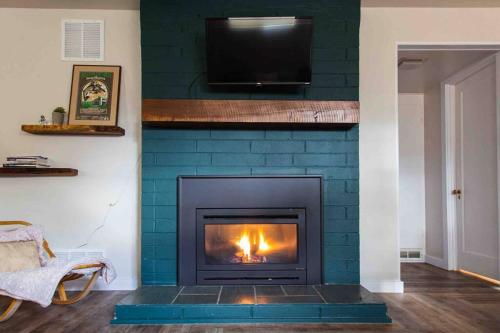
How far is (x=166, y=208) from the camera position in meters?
2.98

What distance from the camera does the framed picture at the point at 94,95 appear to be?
3.15m

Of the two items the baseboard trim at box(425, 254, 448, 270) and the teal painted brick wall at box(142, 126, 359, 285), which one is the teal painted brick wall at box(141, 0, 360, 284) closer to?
the teal painted brick wall at box(142, 126, 359, 285)

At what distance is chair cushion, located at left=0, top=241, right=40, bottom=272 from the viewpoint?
2617 mm

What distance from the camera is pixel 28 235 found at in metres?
2.82

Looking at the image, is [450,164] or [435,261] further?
[435,261]

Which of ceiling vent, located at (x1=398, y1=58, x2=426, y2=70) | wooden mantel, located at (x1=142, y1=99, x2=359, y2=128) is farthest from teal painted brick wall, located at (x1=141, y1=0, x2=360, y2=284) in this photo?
ceiling vent, located at (x1=398, y1=58, x2=426, y2=70)

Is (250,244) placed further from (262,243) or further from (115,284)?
(115,284)

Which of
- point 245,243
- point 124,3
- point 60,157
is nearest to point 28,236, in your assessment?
point 60,157

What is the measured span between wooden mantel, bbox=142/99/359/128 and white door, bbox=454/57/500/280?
1.73 meters

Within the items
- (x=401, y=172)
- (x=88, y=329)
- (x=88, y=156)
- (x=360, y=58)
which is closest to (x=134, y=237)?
(x=88, y=156)

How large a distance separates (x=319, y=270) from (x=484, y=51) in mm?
2457

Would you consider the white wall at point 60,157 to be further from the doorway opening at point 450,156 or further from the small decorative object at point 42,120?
the doorway opening at point 450,156

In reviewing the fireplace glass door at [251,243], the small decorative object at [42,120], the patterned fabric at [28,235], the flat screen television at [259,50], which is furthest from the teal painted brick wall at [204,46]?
the patterned fabric at [28,235]

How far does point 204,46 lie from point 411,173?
318 centimetres
